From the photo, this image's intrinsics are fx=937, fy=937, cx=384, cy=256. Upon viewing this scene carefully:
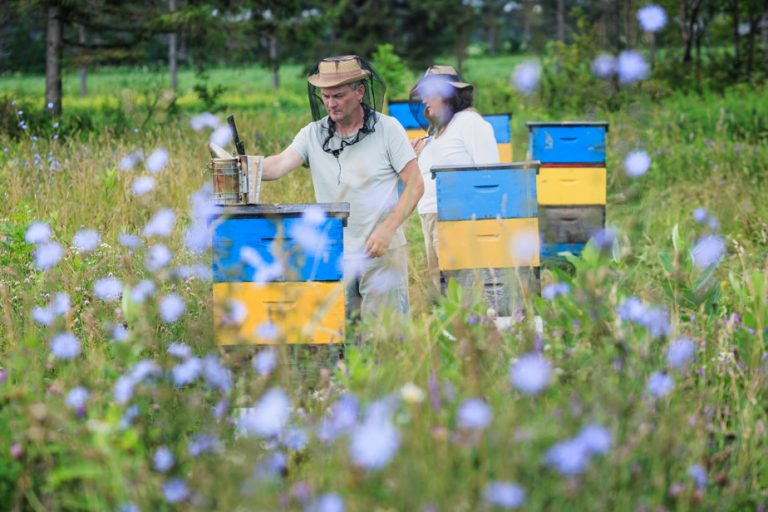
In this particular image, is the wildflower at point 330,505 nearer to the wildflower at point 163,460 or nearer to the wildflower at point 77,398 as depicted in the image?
the wildflower at point 163,460

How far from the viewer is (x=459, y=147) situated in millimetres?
5617

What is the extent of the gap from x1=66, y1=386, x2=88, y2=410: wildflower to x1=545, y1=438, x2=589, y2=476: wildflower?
127 cm

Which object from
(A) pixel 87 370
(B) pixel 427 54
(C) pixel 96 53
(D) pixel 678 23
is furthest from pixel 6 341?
(B) pixel 427 54

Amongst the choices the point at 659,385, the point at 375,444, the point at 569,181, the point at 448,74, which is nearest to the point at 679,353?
the point at 659,385

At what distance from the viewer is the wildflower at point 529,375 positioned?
7.55 feet

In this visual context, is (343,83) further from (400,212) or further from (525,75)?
(525,75)

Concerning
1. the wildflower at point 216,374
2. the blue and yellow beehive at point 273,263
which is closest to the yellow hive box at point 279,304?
the blue and yellow beehive at point 273,263

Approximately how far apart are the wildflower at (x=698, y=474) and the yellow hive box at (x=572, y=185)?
4.57 meters

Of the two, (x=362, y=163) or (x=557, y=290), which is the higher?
(x=362, y=163)

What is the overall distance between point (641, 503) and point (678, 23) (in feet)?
64.2

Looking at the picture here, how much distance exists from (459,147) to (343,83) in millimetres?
1450

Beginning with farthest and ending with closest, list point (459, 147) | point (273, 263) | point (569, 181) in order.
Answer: point (569, 181), point (459, 147), point (273, 263)

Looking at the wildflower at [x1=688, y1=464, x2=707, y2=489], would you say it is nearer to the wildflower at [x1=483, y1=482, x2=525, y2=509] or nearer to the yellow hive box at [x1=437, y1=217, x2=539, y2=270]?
the wildflower at [x1=483, y1=482, x2=525, y2=509]

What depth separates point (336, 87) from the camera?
4.34 metres
